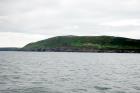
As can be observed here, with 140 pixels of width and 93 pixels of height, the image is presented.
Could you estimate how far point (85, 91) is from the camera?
2872cm

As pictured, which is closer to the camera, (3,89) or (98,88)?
(3,89)

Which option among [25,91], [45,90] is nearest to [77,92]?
[45,90]

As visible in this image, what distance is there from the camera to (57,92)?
2797cm

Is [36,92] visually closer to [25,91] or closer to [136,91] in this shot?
[25,91]

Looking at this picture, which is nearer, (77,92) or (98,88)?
(77,92)

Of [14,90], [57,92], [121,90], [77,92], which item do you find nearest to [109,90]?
[121,90]

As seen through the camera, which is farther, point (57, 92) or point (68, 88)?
point (68, 88)

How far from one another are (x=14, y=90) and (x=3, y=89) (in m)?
1.47

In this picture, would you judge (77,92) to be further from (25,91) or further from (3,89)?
(3,89)

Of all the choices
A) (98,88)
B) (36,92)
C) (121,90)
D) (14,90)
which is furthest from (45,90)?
(121,90)

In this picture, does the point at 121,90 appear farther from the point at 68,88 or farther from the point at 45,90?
the point at 45,90

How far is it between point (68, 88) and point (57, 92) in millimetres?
2841

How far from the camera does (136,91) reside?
29.0 m

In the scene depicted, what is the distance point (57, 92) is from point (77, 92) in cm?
213
